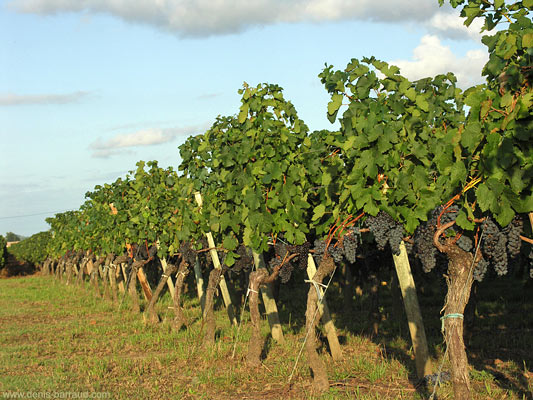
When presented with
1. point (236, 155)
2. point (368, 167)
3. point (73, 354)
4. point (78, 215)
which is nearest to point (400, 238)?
point (368, 167)

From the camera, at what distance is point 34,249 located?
154ft

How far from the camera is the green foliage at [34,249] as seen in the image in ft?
144

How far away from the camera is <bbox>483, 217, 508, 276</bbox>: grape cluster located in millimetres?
5547

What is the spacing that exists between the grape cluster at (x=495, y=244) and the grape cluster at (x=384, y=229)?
1081 mm

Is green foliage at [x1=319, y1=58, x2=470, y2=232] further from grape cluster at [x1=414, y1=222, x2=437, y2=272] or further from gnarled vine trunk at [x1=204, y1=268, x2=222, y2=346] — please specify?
gnarled vine trunk at [x1=204, y1=268, x2=222, y2=346]

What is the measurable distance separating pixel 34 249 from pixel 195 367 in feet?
138

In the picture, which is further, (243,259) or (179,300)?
(179,300)

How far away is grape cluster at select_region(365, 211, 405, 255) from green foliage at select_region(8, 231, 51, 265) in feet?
122

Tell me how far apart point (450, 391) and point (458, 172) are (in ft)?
8.13

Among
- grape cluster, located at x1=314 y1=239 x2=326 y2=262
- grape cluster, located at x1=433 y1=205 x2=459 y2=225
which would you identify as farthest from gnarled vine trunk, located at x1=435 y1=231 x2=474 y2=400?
grape cluster, located at x1=314 y1=239 x2=326 y2=262

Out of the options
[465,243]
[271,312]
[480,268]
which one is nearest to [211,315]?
[271,312]

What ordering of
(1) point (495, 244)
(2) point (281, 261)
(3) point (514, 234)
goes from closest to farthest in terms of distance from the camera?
(3) point (514, 234) → (1) point (495, 244) → (2) point (281, 261)

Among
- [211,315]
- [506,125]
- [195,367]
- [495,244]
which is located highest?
[506,125]

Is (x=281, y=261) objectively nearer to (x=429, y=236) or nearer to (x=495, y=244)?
(x=429, y=236)
